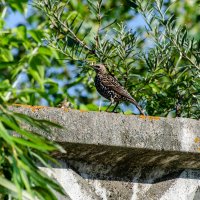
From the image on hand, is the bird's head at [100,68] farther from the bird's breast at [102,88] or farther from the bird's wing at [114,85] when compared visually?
the bird's breast at [102,88]

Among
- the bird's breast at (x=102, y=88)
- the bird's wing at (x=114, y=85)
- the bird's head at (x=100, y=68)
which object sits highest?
the bird's head at (x=100, y=68)

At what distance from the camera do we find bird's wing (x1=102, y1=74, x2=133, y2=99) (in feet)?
15.2

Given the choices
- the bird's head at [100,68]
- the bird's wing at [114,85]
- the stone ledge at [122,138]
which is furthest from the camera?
the bird's head at [100,68]

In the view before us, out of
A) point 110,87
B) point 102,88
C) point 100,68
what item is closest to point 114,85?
point 100,68

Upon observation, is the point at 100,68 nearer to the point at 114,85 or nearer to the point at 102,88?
the point at 114,85

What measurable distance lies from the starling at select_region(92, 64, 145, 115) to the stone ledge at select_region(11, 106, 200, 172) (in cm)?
104

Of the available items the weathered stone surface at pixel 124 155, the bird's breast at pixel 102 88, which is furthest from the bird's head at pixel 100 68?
the weathered stone surface at pixel 124 155

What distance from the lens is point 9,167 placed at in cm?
296

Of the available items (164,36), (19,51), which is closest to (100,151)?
(164,36)

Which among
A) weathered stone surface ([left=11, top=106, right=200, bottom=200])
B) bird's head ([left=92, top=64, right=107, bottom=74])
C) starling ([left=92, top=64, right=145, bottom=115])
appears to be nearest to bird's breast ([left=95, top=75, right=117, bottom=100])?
starling ([left=92, top=64, right=145, bottom=115])

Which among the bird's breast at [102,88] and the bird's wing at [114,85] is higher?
the bird's wing at [114,85]

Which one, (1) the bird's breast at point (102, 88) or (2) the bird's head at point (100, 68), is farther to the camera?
(1) the bird's breast at point (102, 88)

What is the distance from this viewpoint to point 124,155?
3314 mm

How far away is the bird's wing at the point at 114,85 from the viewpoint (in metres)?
4.63
